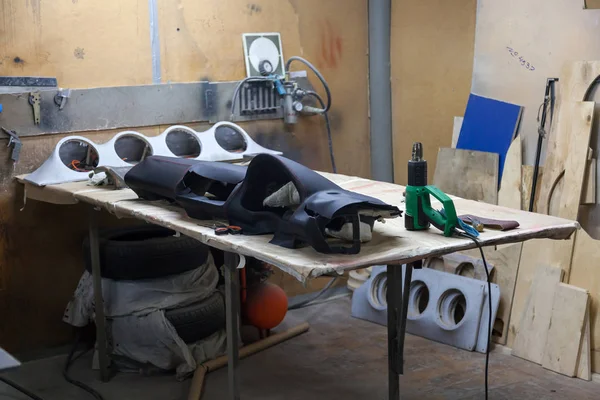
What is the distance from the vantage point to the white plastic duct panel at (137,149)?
3359 millimetres

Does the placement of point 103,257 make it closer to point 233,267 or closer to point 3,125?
point 3,125

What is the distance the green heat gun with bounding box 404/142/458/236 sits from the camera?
87.5 inches

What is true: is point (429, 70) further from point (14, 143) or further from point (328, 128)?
point (14, 143)

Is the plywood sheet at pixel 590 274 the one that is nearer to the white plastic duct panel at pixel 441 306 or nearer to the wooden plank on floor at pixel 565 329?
the wooden plank on floor at pixel 565 329

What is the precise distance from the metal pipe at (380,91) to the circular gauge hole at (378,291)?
0.65 metres

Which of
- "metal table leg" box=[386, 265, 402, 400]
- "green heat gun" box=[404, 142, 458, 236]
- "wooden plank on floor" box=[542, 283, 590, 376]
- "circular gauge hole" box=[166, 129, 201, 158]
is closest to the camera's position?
"green heat gun" box=[404, 142, 458, 236]

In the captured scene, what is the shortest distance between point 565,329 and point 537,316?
0.51ft

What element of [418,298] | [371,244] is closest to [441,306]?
[418,298]

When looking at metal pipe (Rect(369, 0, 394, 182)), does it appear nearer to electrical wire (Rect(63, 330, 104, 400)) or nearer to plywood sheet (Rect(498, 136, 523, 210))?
plywood sheet (Rect(498, 136, 523, 210))

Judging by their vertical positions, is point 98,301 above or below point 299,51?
below

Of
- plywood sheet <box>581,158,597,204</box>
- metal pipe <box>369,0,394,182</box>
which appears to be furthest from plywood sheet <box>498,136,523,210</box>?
metal pipe <box>369,0,394,182</box>

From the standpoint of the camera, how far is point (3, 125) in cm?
337

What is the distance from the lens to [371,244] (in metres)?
2.19

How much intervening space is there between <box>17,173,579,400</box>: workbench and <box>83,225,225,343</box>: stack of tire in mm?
406
